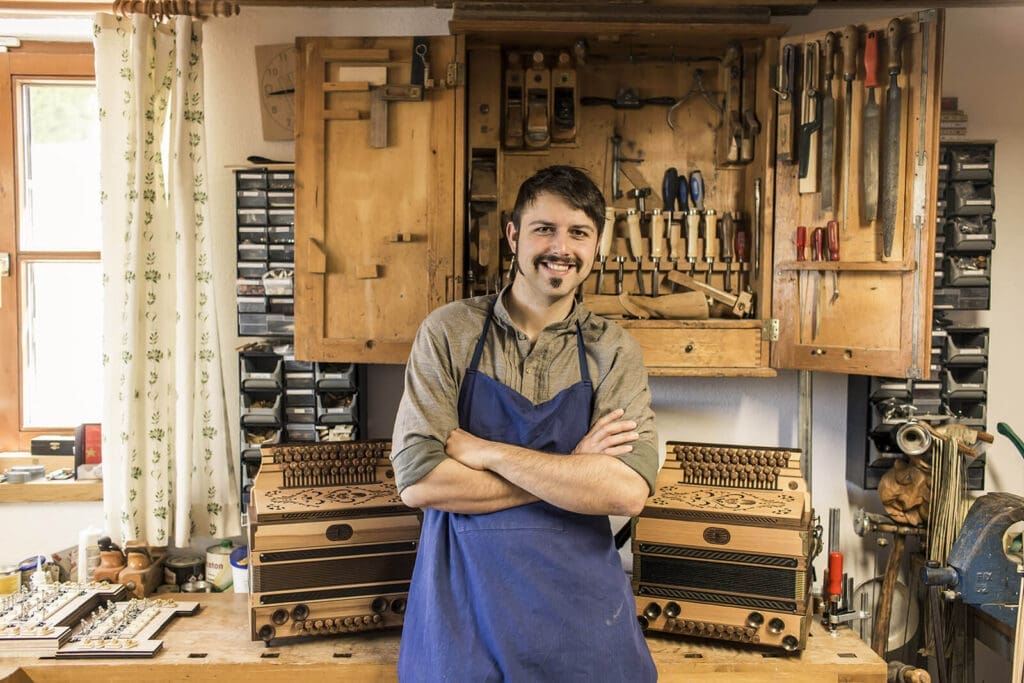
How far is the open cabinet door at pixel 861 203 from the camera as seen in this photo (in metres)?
2.54

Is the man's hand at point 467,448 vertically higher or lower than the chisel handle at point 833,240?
lower

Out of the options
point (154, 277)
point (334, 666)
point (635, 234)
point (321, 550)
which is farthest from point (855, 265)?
point (154, 277)

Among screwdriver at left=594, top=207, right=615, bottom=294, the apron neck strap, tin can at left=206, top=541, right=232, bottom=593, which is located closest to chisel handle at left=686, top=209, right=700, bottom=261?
screwdriver at left=594, top=207, right=615, bottom=294

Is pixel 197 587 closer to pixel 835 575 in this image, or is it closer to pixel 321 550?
pixel 321 550

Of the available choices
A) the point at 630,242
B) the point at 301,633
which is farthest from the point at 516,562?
the point at 630,242

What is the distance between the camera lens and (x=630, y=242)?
9.89ft

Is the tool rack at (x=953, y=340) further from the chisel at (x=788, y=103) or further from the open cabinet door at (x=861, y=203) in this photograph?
the chisel at (x=788, y=103)

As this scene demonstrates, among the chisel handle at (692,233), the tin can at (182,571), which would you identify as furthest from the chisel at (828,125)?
the tin can at (182,571)

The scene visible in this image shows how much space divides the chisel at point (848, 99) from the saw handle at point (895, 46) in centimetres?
12

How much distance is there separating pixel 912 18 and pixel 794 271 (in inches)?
33.4

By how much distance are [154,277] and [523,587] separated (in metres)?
1.79

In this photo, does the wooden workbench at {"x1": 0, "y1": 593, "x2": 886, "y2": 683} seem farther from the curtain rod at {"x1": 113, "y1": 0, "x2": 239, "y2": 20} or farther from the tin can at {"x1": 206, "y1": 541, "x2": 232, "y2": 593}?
the curtain rod at {"x1": 113, "y1": 0, "x2": 239, "y2": 20}

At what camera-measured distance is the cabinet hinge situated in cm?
276

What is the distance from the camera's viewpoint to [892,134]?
2.57 meters
